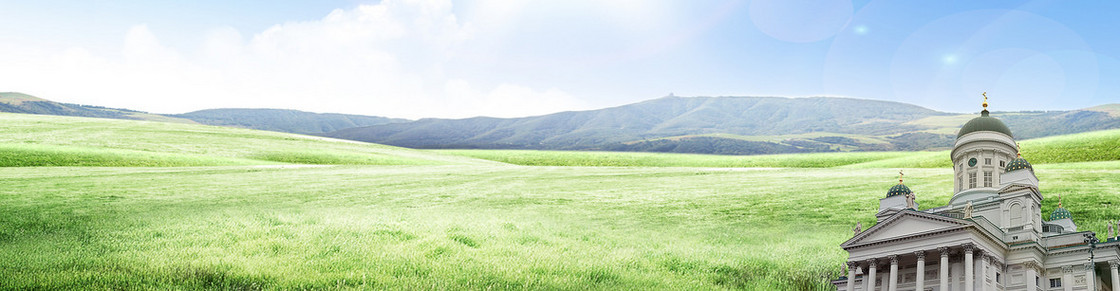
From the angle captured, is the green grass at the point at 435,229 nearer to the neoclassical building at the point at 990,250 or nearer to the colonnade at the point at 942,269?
the colonnade at the point at 942,269

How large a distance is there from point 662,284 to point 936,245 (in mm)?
13487

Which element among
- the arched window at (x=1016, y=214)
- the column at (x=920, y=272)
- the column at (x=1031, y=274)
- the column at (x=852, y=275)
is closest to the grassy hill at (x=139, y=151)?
the column at (x=852, y=275)

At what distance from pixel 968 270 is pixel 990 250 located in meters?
2.18

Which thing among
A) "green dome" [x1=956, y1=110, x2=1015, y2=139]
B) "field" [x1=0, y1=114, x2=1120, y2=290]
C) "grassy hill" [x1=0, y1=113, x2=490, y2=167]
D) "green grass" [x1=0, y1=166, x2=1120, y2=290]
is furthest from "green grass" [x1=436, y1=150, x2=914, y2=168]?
"green dome" [x1=956, y1=110, x2=1015, y2=139]

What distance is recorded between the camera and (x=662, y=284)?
2222 centimetres

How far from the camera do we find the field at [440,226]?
19.2 m

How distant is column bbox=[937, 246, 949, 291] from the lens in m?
25.7

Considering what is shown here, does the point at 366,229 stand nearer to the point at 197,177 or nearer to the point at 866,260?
the point at 866,260

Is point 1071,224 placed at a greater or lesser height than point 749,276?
greater

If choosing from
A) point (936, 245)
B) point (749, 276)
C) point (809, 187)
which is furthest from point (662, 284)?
point (809, 187)

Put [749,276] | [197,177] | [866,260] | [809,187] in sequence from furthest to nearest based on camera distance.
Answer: [197,177] < [809,187] < [866,260] < [749,276]

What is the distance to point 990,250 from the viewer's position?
2706 cm

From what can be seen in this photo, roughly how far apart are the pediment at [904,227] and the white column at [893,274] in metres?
0.88

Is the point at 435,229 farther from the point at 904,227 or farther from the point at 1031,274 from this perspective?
the point at 1031,274
